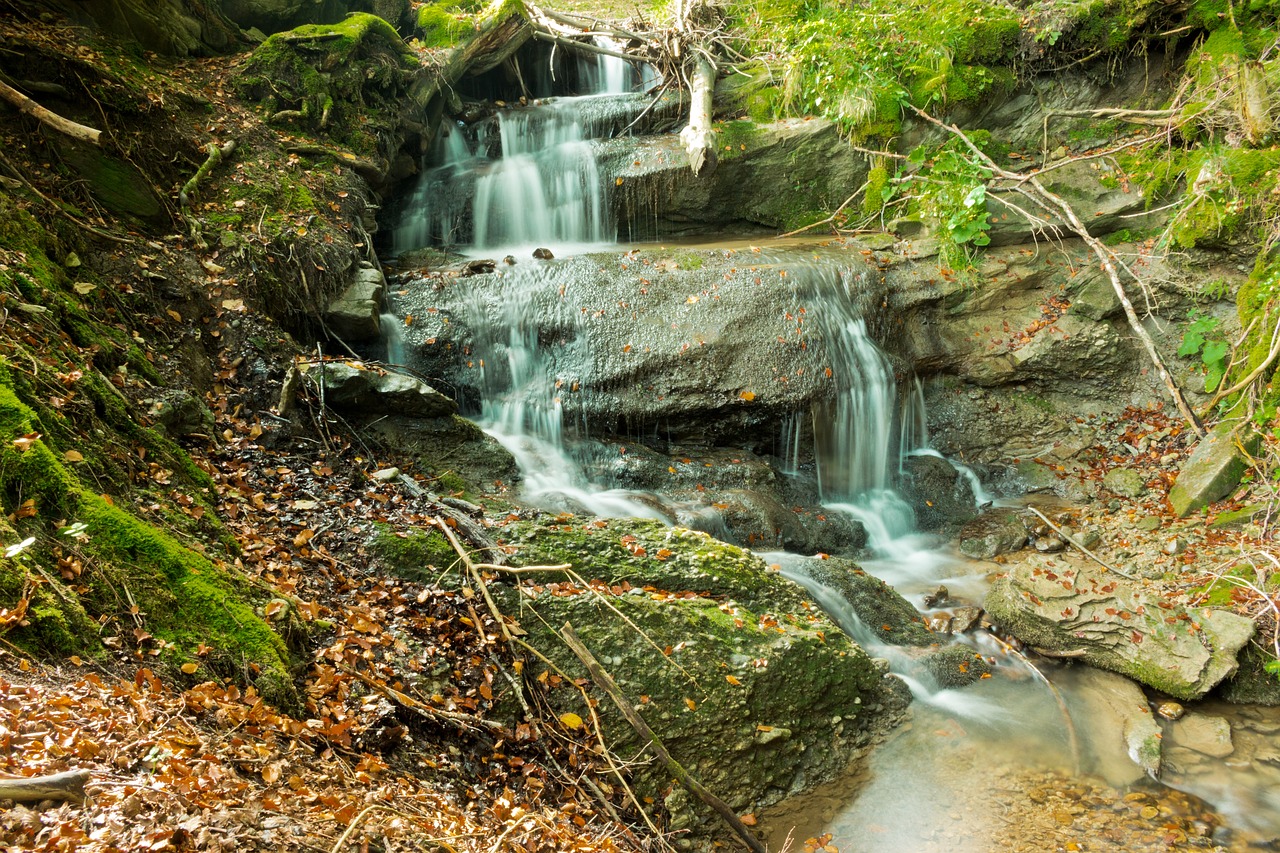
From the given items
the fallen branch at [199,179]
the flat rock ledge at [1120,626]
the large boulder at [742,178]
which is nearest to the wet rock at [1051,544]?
the flat rock ledge at [1120,626]

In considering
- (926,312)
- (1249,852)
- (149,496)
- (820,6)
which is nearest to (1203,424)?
(926,312)

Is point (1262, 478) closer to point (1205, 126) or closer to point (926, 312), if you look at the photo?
point (926, 312)

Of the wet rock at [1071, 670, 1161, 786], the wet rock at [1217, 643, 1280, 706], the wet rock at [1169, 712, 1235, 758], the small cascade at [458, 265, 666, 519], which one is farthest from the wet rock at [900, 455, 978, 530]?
the small cascade at [458, 265, 666, 519]

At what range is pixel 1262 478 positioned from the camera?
21.3ft

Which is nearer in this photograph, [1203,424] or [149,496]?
[149,496]

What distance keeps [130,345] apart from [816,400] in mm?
6171

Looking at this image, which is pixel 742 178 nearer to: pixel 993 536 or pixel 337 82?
pixel 337 82

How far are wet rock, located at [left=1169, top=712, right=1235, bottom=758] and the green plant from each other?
398 centimetres

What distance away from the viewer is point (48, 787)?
1921 millimetres

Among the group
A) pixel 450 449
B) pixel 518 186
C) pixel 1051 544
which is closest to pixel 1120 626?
pixel 1051 544

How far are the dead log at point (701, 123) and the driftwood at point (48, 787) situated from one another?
8907 mm

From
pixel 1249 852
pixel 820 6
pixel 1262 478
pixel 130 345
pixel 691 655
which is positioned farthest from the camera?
pixel 820 6

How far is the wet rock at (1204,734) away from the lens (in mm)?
4992

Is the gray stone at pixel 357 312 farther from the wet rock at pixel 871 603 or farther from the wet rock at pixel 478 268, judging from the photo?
the wet rock at pixel 871 603
